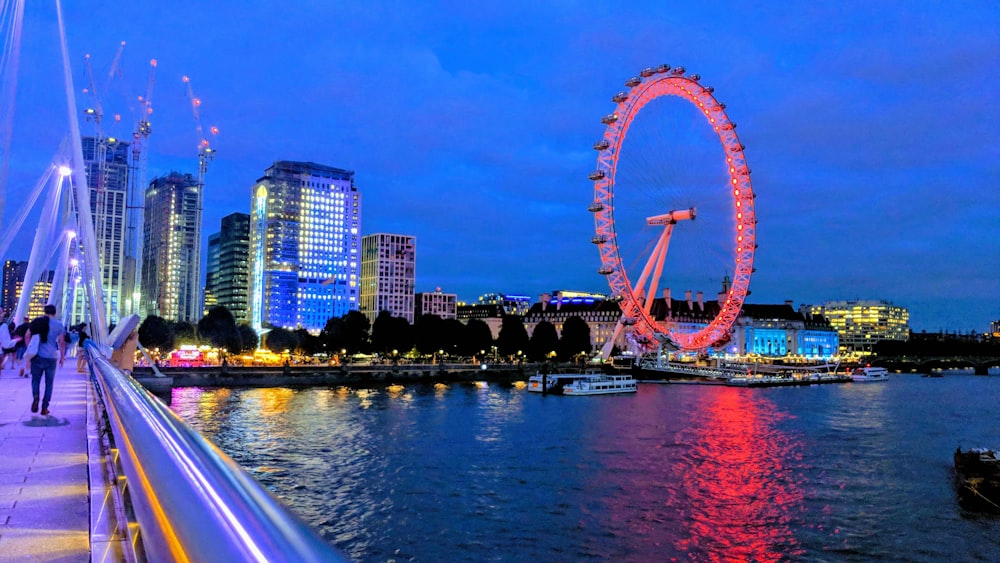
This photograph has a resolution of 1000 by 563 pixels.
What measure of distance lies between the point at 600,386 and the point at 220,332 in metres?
56.3

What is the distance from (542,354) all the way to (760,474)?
297 ft

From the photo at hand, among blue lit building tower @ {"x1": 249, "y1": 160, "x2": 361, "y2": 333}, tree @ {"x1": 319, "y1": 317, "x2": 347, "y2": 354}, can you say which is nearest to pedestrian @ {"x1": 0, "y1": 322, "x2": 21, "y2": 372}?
tree @ {"x1": 319, "y1": 317, "x2": 347, "y2": 354}

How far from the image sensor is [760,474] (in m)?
33.2

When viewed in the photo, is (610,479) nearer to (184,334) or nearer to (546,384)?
(546,384)

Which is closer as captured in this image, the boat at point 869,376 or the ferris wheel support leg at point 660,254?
the ferris wheel support leg at point 660,254

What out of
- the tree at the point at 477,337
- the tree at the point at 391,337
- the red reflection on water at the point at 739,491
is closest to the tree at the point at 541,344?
the tree at the point at 477,337

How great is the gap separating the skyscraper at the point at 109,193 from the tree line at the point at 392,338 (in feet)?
102

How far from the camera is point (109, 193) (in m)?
147

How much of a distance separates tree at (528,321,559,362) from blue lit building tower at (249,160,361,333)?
75345mm

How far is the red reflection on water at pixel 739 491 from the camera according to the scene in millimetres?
22094

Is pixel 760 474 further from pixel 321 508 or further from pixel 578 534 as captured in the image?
pixel 321 508

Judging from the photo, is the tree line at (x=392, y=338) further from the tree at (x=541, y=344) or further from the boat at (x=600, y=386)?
the boat at (x=600, y=386)

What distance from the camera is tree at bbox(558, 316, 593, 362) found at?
5030 inches

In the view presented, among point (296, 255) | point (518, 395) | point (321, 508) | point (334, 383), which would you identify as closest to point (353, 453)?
point (321, 508)
